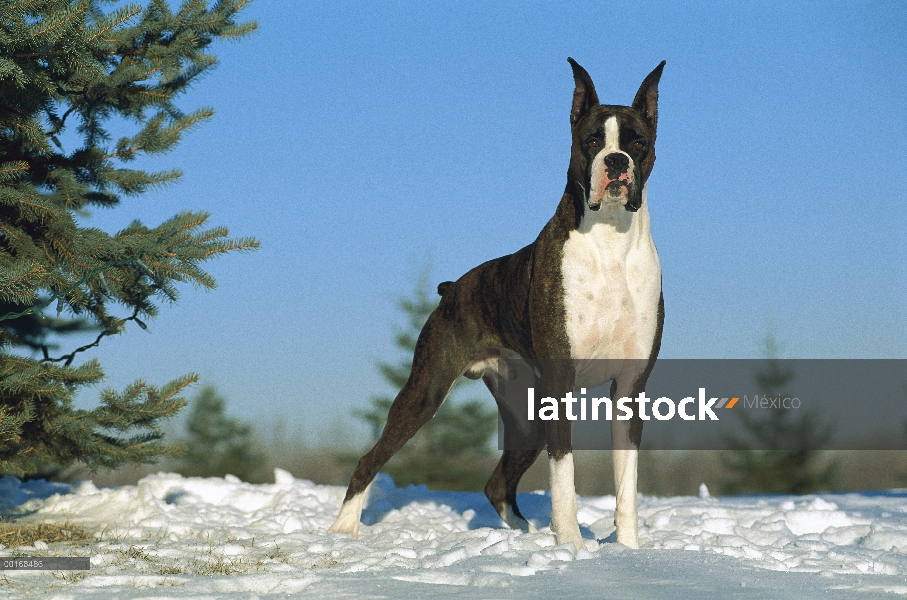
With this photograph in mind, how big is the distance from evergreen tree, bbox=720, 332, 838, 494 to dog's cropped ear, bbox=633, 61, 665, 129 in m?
14.3

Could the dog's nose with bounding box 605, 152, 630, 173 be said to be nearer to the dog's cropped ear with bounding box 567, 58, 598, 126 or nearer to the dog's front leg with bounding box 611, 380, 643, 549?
the dog's cropped ear with bounding box 567, 58, 598, 126

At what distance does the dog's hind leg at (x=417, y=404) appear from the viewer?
19.4 ft

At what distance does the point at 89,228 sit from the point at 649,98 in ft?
13.6

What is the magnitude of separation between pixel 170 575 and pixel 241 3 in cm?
468

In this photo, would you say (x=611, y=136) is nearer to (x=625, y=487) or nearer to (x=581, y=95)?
(x=581, y=95)

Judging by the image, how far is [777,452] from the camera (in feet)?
61.8

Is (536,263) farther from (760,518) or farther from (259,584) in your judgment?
(760,518)

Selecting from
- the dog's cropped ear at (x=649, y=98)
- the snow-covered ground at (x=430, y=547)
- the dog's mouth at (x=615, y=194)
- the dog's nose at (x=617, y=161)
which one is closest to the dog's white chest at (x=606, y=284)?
the dog's mouth at (x=615, y=194)

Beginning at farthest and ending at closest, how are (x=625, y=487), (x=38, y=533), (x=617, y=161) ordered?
(x=38, y=533)
(x=625, y=487)
(x=617, y=161)

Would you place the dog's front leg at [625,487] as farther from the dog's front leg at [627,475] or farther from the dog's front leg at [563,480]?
the dog's front leg at [563,480]

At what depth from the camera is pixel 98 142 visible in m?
7.01

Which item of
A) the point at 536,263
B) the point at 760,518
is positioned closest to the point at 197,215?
the point at 536,263

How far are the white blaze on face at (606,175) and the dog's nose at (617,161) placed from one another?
0.02 m

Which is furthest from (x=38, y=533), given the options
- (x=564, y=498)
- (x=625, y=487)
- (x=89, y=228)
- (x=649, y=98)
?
(x=649, y=98)
